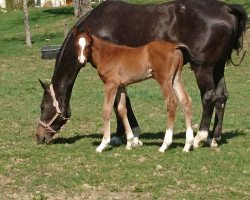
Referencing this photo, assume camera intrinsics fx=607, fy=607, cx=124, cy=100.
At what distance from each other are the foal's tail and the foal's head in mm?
1258

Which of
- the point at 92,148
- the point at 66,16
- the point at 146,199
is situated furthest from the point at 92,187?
the point at 66,16

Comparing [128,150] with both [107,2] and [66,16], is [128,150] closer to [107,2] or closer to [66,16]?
[107,2]

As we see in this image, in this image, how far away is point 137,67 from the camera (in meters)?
8.53

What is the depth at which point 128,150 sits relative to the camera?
29.3ft

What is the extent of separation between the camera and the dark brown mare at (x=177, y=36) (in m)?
9.09

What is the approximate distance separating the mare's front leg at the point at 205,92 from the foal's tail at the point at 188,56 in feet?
0.32

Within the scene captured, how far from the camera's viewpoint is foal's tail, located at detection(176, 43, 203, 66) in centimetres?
859

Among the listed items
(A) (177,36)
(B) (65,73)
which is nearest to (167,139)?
(A) (177,36)

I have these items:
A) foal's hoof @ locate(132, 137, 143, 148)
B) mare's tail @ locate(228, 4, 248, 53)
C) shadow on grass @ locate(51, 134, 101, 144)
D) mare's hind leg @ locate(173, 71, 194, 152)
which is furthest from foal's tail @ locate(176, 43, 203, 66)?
shadow on grass @ locate(51, 134, 101, 144)

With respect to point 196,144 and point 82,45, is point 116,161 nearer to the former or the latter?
point 196,144

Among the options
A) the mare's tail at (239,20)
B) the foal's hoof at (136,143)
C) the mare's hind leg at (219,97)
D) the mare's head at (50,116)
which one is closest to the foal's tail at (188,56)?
the mare's hind leg at (219,97)

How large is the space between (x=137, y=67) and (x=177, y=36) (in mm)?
1056

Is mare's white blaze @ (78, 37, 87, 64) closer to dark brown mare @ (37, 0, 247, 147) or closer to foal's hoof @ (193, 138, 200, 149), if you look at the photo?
dark brown mare @ (37, 0, 247, 147)

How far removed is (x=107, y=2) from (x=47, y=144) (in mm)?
2460
